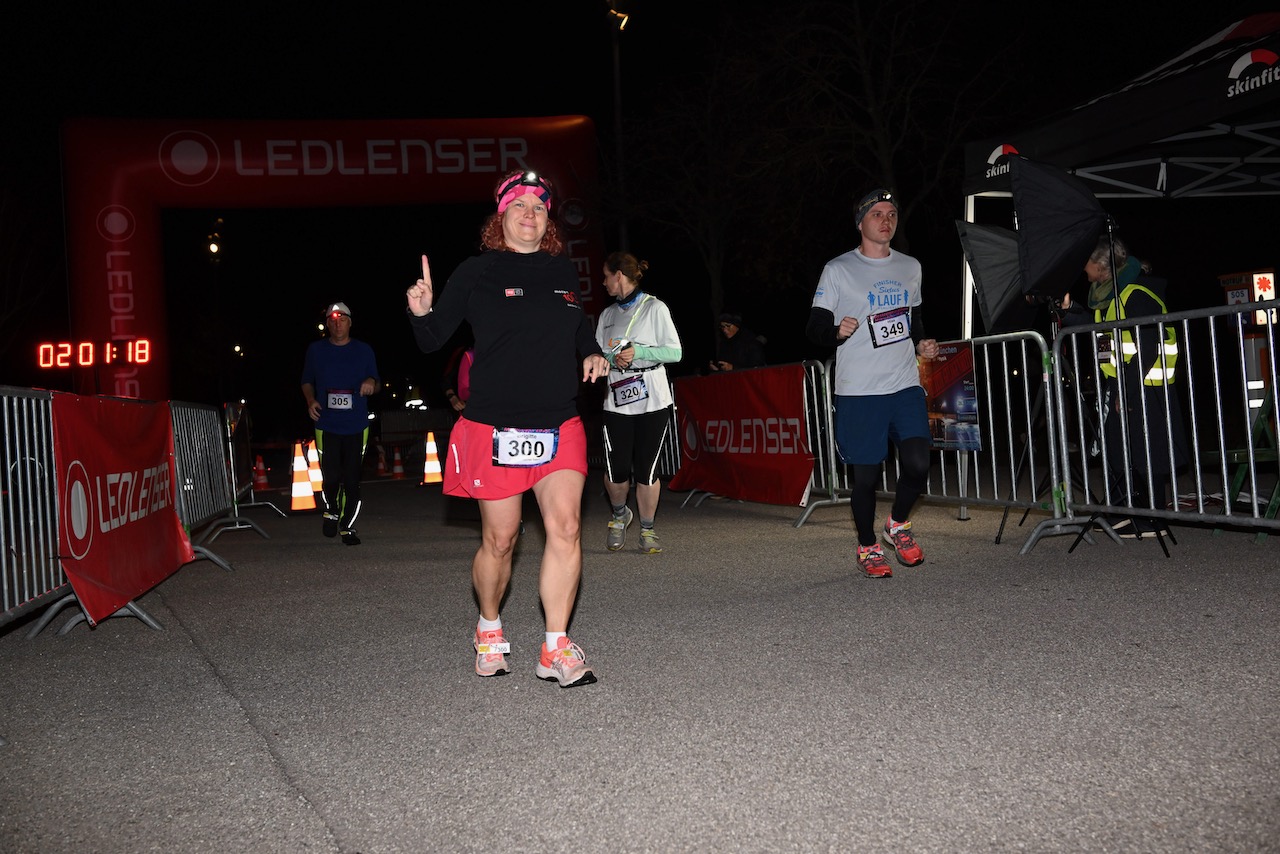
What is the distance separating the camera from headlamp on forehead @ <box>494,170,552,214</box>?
4359mm

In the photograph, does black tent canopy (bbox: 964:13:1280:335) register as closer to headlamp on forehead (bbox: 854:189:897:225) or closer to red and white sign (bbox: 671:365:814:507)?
headlamp on forehead (bbox: 854:189:897:225)

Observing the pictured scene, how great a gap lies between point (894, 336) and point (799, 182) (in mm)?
12745

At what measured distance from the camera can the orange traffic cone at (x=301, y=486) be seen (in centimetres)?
1213

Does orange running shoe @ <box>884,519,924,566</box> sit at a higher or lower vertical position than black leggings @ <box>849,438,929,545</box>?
lower

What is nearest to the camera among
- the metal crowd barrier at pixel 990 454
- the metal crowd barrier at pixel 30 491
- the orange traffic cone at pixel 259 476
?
the metal crowd barrier at pixel 30 491

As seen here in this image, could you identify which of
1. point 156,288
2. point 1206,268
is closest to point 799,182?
point 1206,268

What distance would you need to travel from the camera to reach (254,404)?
224 feet

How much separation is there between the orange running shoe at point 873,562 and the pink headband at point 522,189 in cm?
291

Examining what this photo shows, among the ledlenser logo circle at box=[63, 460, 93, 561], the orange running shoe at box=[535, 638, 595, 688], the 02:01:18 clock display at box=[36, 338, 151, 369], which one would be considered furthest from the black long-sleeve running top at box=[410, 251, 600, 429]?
the 02:01:18 clock display at box=[36, 338, 151, 369]

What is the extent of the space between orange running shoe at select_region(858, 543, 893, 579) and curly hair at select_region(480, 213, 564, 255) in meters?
2.72

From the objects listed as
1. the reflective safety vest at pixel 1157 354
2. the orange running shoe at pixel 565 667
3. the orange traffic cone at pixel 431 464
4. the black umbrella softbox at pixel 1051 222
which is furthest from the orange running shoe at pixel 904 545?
the orange traffic cone at pixel 431 464

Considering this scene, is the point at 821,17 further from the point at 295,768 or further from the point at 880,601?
the point at 295,768

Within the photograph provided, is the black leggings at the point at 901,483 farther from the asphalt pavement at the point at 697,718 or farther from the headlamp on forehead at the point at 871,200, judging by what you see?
the headlamp on forehead at the point at 871,200

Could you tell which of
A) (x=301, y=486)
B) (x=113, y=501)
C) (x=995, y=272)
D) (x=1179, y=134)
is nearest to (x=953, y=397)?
(x=995, y=272)
